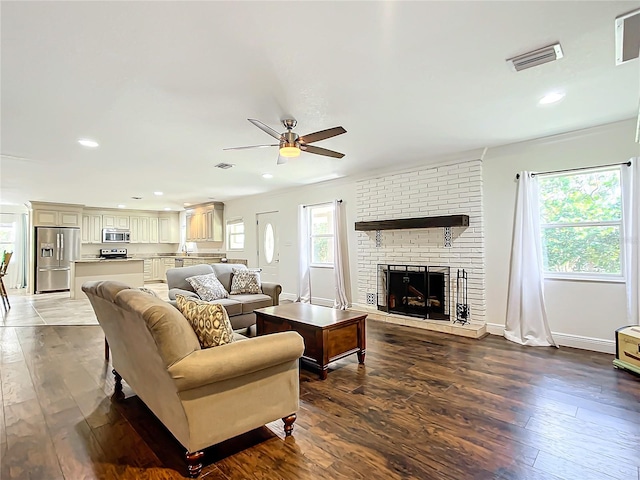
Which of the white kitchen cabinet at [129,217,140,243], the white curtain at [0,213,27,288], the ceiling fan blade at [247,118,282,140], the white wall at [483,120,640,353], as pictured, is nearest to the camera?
the ceiling fan blade at [247,118,282,140]

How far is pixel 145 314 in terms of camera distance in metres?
1.71

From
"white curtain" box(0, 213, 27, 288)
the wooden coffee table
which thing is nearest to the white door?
the wooden coffee table

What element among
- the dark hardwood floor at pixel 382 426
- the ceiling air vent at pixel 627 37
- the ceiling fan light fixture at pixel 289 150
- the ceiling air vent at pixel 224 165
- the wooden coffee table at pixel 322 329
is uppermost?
the ceiling air vent at pixel 627 37

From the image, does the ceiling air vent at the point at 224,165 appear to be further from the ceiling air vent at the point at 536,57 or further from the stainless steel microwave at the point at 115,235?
the stainless steel microwave at the point at 115,235

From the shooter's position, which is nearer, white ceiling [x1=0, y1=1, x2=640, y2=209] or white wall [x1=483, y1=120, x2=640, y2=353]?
white ceiling [x1=0, y1=1, x2=640, y2=209]

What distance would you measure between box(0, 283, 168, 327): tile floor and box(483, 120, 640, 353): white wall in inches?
239

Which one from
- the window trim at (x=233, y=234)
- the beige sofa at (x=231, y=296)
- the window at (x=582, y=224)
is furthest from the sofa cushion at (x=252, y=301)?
the window trim at (x=233, y=234)

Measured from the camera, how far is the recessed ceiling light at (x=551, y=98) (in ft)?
Answer: 9.34

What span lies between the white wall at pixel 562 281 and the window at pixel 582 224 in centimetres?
16

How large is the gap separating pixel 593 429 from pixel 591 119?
2997 mm

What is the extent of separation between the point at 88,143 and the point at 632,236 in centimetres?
607

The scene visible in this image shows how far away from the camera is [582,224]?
12.6ft

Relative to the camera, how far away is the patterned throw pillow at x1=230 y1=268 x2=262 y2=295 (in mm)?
5004

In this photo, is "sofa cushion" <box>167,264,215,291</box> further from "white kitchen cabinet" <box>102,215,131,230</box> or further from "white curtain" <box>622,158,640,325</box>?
"white kitchen cabinet" <box>102,215,131,230</box>
